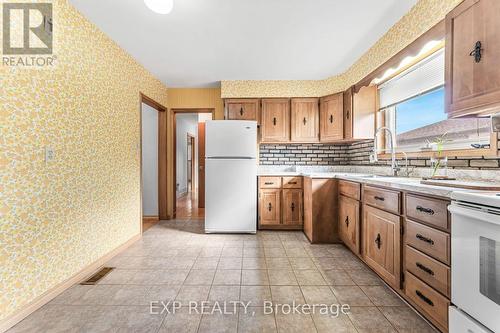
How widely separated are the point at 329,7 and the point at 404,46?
2.73ft

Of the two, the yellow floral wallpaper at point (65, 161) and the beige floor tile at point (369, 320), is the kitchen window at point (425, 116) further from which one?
the yellow floral wallpaper at point (65, 161)

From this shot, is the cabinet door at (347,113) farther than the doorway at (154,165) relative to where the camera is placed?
No

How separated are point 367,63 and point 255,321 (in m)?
3.05

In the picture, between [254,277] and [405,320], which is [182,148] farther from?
[405,320]

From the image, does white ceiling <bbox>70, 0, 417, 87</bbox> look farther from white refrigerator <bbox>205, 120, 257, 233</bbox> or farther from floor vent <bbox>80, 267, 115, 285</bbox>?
floor vent <bbox>80, 267, 115, 285</bbox>

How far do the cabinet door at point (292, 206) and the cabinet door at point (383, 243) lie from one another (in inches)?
49.4

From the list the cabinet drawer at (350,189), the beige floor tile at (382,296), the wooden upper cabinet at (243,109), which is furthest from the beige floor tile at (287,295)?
the wooden upper cabinet at (243,109)

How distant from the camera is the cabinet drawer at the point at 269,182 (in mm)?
3461

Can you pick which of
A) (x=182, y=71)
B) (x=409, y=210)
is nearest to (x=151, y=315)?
(x=409, y=210)

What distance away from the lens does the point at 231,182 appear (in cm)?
337

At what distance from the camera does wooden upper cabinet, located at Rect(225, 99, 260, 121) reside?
12.2 feet

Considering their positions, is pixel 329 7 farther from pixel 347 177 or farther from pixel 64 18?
pixel 64 18

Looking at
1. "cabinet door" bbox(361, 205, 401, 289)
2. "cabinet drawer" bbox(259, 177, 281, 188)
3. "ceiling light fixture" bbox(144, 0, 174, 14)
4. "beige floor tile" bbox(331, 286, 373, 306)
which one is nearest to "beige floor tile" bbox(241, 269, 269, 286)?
"beige floor tile" bbox(331, 286, 373, 306)

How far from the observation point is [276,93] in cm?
378
